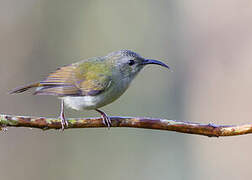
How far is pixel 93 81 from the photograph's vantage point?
15.9 ft

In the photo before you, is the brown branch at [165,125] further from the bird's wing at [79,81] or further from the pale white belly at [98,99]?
the bird's wing at [79,81]

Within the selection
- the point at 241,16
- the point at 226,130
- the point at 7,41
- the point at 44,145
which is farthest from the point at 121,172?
the point at 226,130

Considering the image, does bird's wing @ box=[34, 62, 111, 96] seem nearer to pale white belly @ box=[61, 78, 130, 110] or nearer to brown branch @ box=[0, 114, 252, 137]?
pale white belly @ box=[61, 78, 130, 110]

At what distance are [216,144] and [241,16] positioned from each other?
9.30 ft

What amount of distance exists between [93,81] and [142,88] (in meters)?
4.80

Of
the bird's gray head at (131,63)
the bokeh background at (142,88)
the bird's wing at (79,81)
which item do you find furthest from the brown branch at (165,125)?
the bokeh background at (142,88)

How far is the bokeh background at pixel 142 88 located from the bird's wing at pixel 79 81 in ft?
6.79

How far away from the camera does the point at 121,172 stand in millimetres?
8180

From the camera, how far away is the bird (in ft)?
15.1

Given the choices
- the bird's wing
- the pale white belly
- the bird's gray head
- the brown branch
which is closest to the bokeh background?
the bird's wing

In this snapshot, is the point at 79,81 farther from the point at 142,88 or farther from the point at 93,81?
the point at 142,88

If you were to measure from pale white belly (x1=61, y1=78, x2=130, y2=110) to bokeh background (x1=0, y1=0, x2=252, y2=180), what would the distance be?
2426 millimetres

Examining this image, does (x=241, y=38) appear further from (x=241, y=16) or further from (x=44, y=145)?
(x=44, y=145)

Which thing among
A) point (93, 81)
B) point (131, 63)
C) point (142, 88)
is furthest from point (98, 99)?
point (142, 88)
